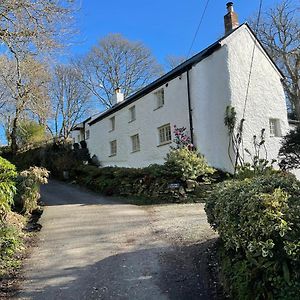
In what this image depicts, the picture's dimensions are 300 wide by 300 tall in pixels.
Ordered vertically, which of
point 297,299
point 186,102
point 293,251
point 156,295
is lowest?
point 156,295

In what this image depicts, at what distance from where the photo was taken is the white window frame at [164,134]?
801 inches

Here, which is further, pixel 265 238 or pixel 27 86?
pixel 27 86

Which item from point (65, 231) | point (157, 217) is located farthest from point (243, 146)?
point (65, 231)

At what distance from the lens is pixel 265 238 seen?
3.94 metres

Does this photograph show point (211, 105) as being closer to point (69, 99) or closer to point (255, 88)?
point (255, 88)

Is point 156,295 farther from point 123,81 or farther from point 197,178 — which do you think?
point 123,81

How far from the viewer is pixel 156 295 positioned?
5.26m

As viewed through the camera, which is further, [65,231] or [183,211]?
[183,211]

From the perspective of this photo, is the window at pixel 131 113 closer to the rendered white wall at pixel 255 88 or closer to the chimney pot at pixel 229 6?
the rendered white wall at pixel 255 88

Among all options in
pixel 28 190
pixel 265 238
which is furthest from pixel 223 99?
pixel 265 238

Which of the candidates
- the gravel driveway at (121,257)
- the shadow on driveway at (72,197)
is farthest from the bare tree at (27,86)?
the gravel driveway at (121,257)

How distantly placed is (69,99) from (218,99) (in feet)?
85.7

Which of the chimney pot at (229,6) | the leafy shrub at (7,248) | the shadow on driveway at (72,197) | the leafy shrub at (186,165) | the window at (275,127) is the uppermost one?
the chimney pot at (229,6)

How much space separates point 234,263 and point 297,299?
1464mm
